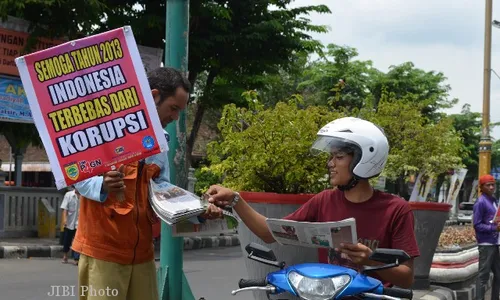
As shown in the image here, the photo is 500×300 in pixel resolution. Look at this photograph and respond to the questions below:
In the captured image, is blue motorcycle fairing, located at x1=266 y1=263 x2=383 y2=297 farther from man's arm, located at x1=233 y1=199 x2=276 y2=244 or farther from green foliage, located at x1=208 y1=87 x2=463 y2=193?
green foliage, located at x1=208 y1=87 x2=463 y2=193

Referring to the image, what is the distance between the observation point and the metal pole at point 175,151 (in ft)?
16.5

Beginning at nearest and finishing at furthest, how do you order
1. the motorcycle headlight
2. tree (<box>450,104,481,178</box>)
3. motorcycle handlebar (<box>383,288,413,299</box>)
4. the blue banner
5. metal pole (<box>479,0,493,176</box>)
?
the motorcycle headlight, motorcycle handlebar (<box>383,288,413,299</box>), the blue banner, metal pole (<box>479,0,493,176</box>), tree (<box>450,104,481,178</box>)

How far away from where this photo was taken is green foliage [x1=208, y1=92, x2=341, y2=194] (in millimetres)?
5668


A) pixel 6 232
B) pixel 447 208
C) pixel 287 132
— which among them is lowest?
pixel 6 232

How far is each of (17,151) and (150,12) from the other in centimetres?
544

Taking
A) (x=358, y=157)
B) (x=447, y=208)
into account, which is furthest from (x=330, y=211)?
(x=447, y=208)

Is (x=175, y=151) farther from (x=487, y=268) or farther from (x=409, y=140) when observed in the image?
(x=409, y=140)

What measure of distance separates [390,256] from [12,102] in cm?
1407

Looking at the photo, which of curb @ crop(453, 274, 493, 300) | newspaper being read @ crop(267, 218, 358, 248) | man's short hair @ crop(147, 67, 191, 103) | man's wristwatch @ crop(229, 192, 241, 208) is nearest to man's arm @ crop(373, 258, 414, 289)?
newspaper being read @ crop(267, 218, 358, 248)

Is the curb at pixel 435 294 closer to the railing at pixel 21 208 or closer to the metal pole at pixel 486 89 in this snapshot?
the railing at pixel 21 208

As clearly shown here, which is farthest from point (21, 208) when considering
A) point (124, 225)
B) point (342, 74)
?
point (342, 74)

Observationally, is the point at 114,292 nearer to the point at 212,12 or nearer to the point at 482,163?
the point at 212,12

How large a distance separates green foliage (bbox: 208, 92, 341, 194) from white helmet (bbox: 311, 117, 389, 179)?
2144 mm

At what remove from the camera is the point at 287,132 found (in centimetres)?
574
